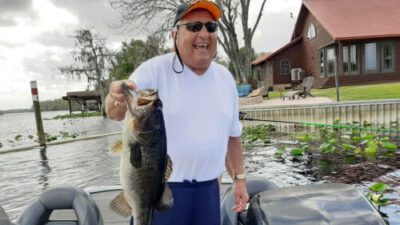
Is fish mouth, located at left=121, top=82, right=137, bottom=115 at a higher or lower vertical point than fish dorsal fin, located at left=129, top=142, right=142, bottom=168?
higher

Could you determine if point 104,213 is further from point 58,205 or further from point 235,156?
point 235,156

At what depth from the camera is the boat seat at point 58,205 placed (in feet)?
9.61

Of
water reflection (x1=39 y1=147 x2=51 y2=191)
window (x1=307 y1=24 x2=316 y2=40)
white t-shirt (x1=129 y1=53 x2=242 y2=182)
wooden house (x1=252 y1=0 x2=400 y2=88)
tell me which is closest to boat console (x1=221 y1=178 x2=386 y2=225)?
white t-shirt (x1=129 y1=53 x2=242 y2=182)

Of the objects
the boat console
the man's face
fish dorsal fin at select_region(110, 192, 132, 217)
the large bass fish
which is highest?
the man's face

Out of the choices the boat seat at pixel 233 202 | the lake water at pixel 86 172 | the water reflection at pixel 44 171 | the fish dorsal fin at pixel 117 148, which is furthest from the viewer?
the water reflection at pixel 44 171

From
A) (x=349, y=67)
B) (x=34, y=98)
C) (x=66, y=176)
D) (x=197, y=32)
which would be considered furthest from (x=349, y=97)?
(x=197, y=32)

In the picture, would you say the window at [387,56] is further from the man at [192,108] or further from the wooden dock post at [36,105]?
the man at [192,108]

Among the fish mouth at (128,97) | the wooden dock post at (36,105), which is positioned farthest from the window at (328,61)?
the fish mouth at (128,97)

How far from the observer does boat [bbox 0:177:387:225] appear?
2205 mm

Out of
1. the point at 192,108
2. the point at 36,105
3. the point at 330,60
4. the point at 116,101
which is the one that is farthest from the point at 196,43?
the point at 330,60

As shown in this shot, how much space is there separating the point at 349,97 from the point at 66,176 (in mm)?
14396

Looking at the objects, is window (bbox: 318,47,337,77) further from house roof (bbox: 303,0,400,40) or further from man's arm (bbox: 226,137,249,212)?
man's arm (bbox: 226,137,249,212)

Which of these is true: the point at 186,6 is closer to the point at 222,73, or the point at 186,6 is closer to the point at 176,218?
the point at 222,73

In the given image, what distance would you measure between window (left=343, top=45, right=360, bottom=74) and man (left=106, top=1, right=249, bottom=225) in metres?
25.7
